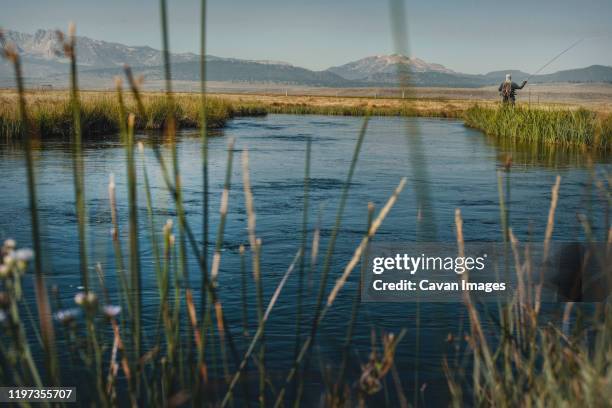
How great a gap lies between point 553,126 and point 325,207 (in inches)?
397

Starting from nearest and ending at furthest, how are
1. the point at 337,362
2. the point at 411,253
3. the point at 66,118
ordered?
the point at 337,362
the point at 411,253
the point at 66,118

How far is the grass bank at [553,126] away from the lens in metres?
14.9

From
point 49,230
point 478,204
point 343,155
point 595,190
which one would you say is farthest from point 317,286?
point 343,155

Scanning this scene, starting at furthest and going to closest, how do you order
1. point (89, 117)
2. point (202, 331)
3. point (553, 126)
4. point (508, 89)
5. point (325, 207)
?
point (508, 89) < point (89, 117) < point (553, 126) < point (325, 207) < point (202, 331)

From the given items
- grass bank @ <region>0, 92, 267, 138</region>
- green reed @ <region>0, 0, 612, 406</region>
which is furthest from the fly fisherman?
green reed @ <region>0, 0, 612, 406</region>

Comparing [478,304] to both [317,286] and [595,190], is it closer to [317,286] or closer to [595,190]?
[317,286]

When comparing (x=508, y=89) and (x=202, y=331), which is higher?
(x=508, y=89)

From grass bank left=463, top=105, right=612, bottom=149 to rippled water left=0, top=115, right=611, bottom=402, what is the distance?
953 mm

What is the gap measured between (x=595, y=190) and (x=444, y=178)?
2042 mm

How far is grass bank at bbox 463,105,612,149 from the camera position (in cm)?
1491

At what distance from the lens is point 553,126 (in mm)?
16078

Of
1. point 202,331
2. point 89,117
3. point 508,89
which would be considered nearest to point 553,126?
point 508,89

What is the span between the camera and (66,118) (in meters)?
16.1

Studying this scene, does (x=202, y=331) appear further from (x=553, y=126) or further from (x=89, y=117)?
(x=89, y=117)
